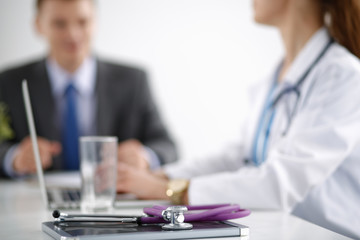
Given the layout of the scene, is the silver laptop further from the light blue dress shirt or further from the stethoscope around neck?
the light blue dress shirt

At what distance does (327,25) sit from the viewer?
1.87 metres

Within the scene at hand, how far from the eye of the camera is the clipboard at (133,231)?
2.74ft

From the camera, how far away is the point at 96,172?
1.34 metres

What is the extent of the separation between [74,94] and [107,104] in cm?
25

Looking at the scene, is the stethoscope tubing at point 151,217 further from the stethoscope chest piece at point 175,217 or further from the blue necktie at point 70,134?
the blue necktie at point 70,134

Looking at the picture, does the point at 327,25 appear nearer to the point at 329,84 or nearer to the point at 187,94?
the point at 329,84

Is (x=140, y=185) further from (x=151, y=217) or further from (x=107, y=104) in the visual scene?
(x=107, y=104)

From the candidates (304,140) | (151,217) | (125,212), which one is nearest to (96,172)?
(125,212)

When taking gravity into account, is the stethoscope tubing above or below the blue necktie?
below

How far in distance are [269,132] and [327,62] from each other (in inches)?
12.4

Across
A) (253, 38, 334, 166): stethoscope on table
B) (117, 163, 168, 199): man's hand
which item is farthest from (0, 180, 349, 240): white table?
(253, 38, 334, 166): stethoscope on table

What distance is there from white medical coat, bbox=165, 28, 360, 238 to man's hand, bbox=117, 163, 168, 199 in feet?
0.44

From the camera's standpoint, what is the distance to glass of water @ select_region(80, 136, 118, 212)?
1336 mm

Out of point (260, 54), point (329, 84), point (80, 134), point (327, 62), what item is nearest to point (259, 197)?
point (329, 84)
